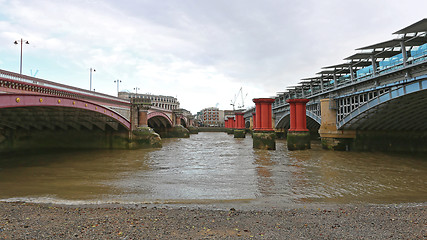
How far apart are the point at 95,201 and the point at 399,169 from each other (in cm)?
1511

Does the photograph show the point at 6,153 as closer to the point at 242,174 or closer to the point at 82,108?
the point at 82,108

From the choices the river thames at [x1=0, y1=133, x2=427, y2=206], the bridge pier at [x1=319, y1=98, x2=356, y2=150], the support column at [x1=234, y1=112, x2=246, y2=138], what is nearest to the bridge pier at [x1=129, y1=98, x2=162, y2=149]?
the river thames at [x1=0, y1=133, x2=427, y2=206]

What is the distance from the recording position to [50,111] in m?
16.1

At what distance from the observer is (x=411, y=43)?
15648 mm

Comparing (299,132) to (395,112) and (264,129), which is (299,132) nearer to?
(264,129)

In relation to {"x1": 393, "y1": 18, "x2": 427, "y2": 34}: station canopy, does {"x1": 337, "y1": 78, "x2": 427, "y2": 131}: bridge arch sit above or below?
below

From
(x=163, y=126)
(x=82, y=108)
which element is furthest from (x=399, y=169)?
(x=163, y=126)

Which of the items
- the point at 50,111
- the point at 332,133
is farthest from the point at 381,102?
the point at 50,111

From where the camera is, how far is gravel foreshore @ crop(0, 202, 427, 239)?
14.3 feet

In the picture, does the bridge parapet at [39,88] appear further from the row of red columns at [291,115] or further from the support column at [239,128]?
the support column at [239,128]

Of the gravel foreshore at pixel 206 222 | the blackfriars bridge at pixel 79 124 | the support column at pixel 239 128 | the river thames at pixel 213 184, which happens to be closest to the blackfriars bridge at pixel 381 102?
the river thames at pixel 213 184

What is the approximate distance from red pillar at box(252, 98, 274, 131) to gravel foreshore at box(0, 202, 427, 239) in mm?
16709

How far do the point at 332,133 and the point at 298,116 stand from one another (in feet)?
11.1

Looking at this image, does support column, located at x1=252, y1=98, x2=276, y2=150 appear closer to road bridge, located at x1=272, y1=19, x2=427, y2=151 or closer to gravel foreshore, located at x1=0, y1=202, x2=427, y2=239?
road bridge, located at x1=272, y1=19, x2=427, y2=151
